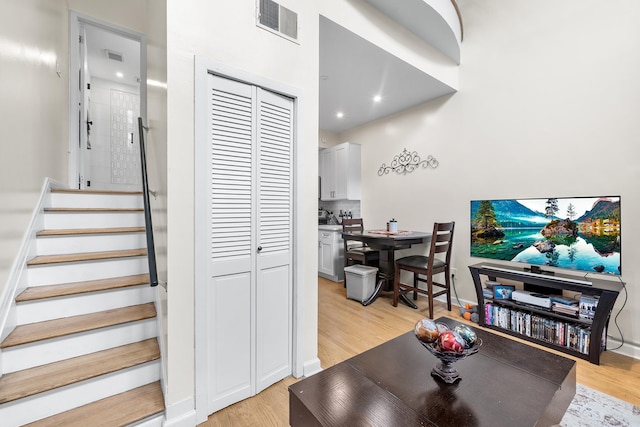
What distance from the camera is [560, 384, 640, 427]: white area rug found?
1491mm

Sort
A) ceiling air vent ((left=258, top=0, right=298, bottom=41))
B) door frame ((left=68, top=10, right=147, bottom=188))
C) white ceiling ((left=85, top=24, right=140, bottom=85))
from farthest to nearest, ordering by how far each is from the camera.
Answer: white ceiling ((left=85, top=24, right=140, bottom=85)) < door frame ((left=68, top=10, right=147, bottom=188)) < ceiling air vent ((left=258, top=0, right=298, bottom=41))

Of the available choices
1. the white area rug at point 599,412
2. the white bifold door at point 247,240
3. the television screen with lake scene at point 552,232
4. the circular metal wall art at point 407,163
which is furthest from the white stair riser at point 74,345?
the circular metal wall art at point 407,163

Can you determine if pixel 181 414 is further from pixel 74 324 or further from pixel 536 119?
pixel 536 119

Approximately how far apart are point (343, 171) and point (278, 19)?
3.02m

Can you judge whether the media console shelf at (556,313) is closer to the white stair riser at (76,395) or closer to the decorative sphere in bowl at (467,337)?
the decorative sphere in bowl at (467,337)

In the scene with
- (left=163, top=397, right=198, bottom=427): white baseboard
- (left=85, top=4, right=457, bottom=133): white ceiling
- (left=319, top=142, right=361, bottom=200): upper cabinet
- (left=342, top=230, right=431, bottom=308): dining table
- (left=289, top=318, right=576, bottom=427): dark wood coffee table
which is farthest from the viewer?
(left=319, top=142, right=361, bottom=200): upper cabinet

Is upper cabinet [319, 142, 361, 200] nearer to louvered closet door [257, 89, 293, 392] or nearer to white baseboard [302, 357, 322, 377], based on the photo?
louvered closet door [257, 89, 293, 392]

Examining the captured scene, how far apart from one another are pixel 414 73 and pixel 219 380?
128 inches

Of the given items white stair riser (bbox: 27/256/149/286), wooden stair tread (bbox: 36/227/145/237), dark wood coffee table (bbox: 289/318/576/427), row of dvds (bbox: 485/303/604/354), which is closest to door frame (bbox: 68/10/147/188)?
wooden stair tread (bbox: 36/227/145/237)

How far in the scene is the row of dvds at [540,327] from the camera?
213 cm

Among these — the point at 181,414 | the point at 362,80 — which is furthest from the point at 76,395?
the point at 362,80

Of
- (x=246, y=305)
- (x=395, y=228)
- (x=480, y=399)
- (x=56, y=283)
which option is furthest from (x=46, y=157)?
(x=395, y=228)

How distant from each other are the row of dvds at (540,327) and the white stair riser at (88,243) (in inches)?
130

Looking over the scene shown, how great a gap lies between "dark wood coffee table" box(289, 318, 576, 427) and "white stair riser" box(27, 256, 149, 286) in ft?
5.50
